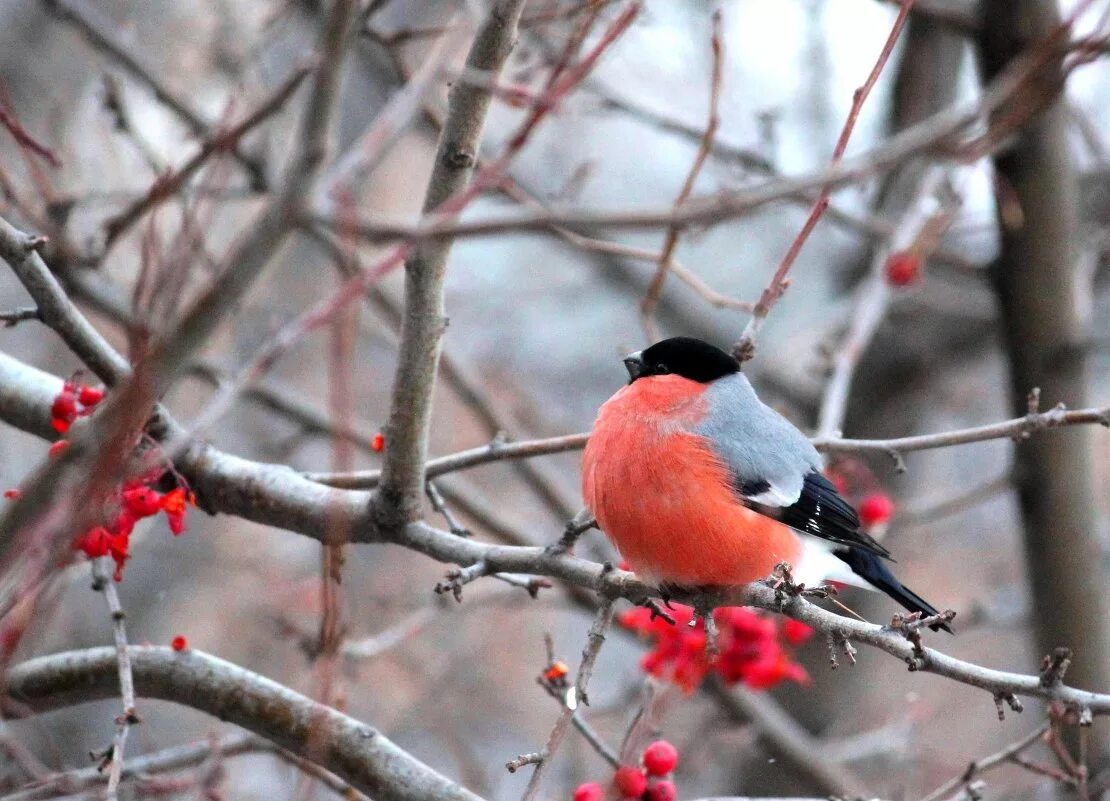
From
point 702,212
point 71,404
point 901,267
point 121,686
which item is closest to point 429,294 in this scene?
point 71,404

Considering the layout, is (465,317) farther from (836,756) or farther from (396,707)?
(836,756)

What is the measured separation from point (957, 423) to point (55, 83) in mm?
5976

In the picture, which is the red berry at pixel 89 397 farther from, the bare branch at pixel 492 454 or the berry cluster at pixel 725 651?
the berry cluster at pixel 725 651

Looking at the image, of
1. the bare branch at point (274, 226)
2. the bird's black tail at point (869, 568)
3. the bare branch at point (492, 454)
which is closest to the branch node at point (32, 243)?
the bare branch at point (492, 454)

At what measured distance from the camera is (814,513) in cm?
287

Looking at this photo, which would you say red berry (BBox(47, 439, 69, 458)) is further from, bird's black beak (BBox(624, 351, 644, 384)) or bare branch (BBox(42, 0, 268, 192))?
bare branch (BBox(42, 0, 268, 192))

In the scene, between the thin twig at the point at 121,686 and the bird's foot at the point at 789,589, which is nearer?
the thin twig at the point at 121,686

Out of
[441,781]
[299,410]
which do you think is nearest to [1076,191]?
[299,410]

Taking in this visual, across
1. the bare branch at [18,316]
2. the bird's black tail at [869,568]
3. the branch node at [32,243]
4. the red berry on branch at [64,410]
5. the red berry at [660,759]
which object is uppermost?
the bird's black tail at [869,568]

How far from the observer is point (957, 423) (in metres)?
7.90

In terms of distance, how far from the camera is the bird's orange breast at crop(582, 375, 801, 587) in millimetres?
2594

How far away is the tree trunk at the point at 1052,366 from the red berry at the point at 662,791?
2481mm

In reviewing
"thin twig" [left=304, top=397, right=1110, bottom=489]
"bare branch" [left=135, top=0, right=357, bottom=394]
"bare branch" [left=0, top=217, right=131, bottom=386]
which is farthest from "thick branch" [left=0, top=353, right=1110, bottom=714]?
"bare branch" [left=135, top=0, right=357, bottom=394]

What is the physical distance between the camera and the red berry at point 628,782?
2467 mm
